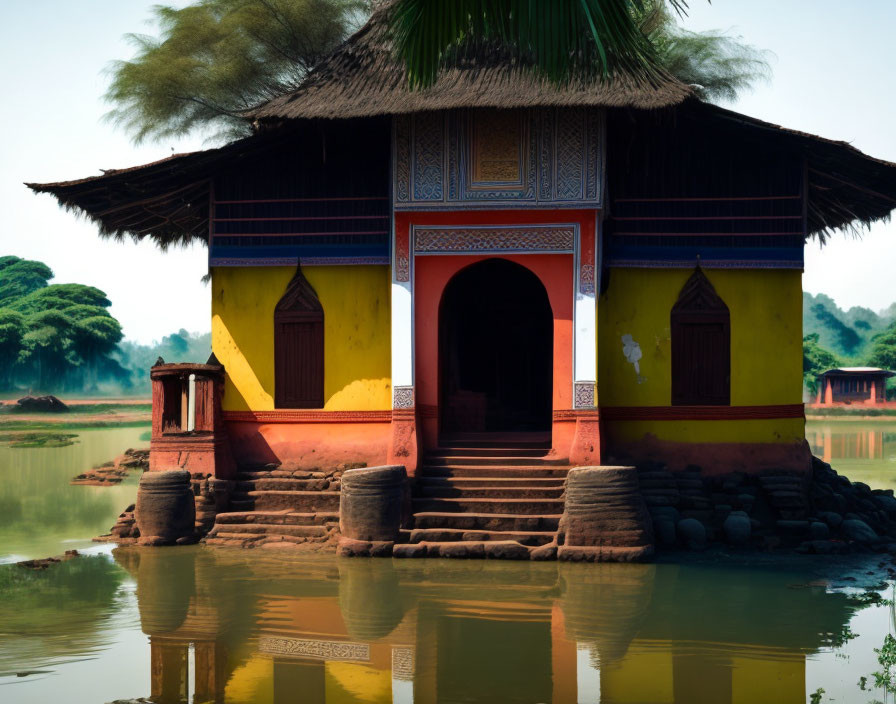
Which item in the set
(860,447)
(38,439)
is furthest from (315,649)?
(38,439)

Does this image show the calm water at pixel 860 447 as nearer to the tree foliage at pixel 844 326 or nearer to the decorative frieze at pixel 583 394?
the decorative frieze at pixel 583 394

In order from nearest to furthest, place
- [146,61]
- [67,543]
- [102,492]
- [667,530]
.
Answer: [667,530]
[67,543]
[102,492]
[146,61]

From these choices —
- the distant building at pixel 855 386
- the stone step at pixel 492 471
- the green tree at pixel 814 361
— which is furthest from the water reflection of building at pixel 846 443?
the stone step at pixel 492 471

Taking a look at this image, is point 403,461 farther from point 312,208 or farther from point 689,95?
point 689,95

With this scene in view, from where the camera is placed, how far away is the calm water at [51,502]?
13680 mm

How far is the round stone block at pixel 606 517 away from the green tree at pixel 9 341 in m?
49.1

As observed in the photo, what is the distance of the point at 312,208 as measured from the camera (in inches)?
574

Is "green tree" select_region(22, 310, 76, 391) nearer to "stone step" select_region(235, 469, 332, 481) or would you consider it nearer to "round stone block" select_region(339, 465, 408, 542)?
"stone step" select_region(235, 469, 332, 481)

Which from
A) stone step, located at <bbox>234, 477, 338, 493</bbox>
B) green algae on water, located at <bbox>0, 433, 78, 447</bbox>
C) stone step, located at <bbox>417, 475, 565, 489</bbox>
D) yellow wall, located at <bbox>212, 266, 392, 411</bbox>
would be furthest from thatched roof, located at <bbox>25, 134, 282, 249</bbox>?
green algae on water, located at <bbox>0, 433, 78, 447</bbox>

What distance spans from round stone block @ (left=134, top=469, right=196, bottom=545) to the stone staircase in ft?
1.46

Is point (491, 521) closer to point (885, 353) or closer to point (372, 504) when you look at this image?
point (372, 504)

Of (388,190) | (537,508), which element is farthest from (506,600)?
(388,190)

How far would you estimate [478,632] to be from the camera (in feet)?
28.9

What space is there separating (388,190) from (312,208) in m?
1.11
